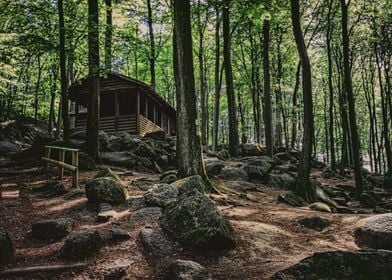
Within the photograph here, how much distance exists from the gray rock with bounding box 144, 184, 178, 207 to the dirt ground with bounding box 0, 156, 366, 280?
25.2 inches

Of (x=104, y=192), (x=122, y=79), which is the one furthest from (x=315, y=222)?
(x=122, y=79)

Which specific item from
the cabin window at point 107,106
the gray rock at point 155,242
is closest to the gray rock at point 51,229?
the gray rock at point 155,242

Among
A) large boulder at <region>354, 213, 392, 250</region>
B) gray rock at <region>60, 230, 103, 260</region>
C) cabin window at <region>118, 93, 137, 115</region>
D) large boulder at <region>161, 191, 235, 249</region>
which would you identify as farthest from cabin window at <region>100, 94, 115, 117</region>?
large boulder at <region>354, 213, 392, 250</region>

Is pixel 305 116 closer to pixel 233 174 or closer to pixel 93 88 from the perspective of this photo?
pixel 233 174

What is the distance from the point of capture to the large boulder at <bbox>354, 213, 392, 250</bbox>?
19.6ft

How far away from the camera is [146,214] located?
7.39 metres

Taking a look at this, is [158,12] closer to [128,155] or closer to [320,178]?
[128,155]

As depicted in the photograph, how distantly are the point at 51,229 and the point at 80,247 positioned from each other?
1.22 meters

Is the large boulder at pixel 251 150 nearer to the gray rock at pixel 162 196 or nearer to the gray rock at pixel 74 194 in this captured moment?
the gray rock at pixel 74 194

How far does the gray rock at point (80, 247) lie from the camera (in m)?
5.46

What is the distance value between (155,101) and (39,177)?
17.4 meters

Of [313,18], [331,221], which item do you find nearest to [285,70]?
[313,18]

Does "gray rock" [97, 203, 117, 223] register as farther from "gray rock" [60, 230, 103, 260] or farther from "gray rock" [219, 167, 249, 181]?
"gray rock" [219, 167, 249, 181]

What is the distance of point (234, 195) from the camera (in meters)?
10.3
